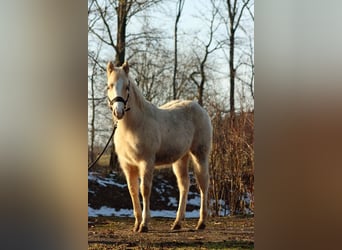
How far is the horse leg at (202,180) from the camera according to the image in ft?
8.13

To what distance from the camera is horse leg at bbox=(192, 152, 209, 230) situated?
8.13 feet

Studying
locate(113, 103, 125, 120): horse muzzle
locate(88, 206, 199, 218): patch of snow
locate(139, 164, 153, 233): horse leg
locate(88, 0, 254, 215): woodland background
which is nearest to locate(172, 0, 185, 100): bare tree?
locate(88, 0, 254, 215): woodland background

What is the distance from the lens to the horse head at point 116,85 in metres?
2.48

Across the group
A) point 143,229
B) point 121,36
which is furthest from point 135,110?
point 143,229

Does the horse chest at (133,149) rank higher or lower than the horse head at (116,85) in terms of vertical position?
lower

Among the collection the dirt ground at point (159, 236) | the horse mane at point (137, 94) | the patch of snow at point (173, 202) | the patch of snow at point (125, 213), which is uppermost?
the horse mane at point (137, 94)

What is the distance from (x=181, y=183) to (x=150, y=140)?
0.25m

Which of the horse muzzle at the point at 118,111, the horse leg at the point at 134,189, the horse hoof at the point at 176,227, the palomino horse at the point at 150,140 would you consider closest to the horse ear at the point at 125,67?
the palomino horse at the point at 150,140

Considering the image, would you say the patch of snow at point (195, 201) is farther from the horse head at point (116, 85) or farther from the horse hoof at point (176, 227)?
the horse head at point (116, 85)

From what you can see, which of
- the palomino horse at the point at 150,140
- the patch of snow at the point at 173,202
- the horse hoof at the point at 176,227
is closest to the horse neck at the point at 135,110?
the palomino horse at the point at 150,140

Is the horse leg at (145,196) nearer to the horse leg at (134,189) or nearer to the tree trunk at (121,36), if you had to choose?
the horse leg at (134,189)
